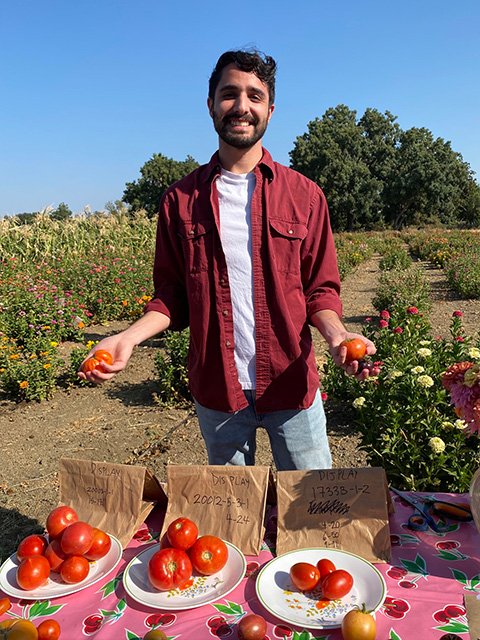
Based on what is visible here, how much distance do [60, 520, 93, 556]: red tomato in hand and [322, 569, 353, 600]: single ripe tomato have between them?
676mm

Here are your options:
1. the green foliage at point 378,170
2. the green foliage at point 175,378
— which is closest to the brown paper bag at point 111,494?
the green foliage at point 175,378

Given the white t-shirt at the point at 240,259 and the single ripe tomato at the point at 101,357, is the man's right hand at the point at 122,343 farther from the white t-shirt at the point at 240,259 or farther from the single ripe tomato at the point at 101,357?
the white t-shirt at the point at 240,259

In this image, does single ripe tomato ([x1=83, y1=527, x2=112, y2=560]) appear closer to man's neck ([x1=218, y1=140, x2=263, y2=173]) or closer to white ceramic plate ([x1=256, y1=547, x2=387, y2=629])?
white ceramic plate ([x1=256, y1=547, x2=387, y2=629])

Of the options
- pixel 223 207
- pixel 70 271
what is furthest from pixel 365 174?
pixel 223 207

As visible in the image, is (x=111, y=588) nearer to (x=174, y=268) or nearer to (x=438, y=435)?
(x=174, y=268)

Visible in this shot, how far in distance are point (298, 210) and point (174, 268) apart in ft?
1.79

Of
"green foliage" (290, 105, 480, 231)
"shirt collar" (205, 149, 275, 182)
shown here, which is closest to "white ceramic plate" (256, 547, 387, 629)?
"shirt collar" (205, 149, 275, 182)

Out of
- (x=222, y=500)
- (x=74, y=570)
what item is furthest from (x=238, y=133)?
(x=74, y=570)

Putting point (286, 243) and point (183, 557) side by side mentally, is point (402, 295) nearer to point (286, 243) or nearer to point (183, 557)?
point (286, 243)

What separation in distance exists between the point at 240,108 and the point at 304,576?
4.79ft

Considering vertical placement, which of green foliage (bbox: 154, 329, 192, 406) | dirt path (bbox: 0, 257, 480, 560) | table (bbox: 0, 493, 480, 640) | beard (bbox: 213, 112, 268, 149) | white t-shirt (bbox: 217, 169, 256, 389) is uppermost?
beard (bbox: 213, 112, 268, 149)

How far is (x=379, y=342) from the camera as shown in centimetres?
482

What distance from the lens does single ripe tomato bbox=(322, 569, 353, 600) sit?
124 centimetres

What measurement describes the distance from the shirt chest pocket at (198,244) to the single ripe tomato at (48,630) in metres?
1.18
